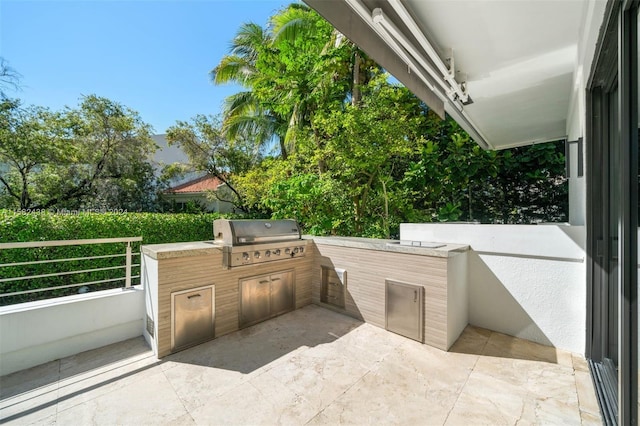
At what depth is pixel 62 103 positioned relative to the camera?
8.92 metres

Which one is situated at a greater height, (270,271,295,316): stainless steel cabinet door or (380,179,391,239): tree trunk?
(380,179,391,239): tree trunk

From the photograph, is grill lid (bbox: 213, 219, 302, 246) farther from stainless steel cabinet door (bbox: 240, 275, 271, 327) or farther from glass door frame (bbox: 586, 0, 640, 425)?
glass door frame (bbox: 586, 0, 640, 425)

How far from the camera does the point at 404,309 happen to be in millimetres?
3305

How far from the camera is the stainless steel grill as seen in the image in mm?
3326

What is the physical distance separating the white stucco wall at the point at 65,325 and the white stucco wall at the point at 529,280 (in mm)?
4286

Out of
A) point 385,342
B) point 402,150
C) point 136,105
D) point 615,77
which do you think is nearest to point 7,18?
point 136,105

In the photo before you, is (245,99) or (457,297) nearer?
(457,297)

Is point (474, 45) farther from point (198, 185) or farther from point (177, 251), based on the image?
point (198, 185)

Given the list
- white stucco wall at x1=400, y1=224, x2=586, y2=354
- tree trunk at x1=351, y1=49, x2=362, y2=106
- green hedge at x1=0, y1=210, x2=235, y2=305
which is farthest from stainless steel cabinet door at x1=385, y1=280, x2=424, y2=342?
tree trunk at x1=351, y1=49, x2=362, y2=106

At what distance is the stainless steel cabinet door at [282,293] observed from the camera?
154 inches

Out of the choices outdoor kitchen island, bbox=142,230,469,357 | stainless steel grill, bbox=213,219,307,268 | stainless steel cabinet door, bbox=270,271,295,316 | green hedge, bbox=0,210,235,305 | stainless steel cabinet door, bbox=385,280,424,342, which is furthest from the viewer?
green hedge, bbox=0,210,235,305

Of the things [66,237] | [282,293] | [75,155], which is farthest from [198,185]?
[282,293]

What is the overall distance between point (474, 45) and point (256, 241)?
3091 mm

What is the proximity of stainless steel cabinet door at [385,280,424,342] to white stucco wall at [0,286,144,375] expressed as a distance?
3095 millimetres
